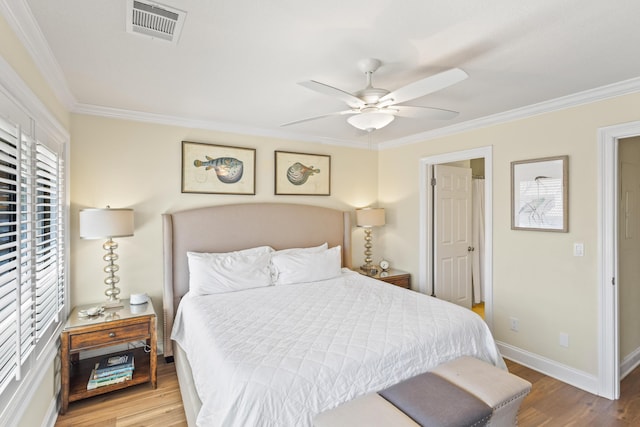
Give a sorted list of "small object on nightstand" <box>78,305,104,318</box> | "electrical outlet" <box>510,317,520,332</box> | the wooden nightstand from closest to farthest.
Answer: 1. the wooden nightstand
2. "small object on nightstand" <box>78,305,104,318</box>
3. "electrical outlet" <box>510,317,520,332</box>

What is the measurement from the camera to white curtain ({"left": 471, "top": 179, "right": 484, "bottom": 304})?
15.4 feet

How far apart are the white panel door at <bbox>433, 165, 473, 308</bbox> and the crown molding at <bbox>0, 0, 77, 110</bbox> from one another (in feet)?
12.2

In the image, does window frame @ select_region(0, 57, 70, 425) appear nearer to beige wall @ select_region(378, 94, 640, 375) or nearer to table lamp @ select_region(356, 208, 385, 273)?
table lamp @ select_region(356, 208, 385, 273)

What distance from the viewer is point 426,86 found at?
5.87 feet

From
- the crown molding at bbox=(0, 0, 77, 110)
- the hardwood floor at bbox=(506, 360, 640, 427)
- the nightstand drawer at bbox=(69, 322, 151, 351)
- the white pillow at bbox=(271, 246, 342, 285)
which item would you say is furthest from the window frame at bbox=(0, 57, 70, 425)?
the hardwood floor at bbox=(506, 360, 640, 427)

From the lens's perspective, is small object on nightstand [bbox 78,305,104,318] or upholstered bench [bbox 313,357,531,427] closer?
upholstered bench [bbox 313,357,531,427]

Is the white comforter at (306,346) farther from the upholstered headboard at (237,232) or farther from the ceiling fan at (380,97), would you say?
the ceiling fan at (380,97)

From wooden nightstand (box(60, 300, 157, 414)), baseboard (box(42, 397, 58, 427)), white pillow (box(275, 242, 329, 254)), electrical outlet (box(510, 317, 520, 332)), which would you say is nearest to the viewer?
baseboard (box(42, 397, 58, 427))

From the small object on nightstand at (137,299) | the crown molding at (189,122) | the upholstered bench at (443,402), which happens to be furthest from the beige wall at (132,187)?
the upholstered bench at (443,402)

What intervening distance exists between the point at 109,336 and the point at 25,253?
41.9 inches

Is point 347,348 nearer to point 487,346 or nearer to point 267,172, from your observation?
point 487,346

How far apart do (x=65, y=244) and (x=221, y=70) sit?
6.48 feet

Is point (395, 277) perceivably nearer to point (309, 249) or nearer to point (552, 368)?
point (309, 249)

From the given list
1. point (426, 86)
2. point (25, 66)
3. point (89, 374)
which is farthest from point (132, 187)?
point (426, 86)
